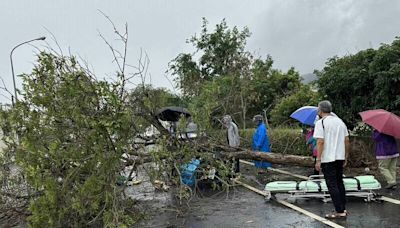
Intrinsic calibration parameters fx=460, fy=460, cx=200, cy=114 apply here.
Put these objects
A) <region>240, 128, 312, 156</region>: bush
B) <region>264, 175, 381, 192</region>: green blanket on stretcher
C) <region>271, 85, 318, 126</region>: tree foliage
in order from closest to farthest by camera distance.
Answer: <region>264, 175, 381, 192</region>: green blanket on stretcher
<region>240, 128, 312, 156</region>: bush
<region>271, 85, 318, 126</region>: tree foliage

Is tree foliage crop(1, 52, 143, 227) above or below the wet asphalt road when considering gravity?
above

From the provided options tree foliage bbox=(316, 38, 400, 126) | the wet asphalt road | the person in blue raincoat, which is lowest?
the wet asphalt road

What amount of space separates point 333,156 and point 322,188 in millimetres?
1385

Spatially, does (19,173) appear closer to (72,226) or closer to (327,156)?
(72,226)

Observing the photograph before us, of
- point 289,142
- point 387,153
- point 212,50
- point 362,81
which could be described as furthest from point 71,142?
point 212,50

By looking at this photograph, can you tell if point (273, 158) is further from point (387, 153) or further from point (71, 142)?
point (71, 142)

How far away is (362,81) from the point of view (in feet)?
37.9

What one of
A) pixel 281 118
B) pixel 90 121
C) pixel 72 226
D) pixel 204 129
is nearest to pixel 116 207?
pixel 72 226

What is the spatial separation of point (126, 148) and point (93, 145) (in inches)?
22.4

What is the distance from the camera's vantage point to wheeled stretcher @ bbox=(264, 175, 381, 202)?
7617 millimetres

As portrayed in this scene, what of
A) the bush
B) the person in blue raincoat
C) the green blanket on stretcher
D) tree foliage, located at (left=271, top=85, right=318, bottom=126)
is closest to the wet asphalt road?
the green blanket on stretcher

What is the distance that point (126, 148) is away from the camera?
666 centimetres

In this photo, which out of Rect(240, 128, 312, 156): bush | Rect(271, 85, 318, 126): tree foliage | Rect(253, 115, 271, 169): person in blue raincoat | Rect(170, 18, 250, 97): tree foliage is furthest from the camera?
Rect(170, 18, 250, 97): tree foliage

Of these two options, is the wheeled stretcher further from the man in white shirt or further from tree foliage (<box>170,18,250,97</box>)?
tree foliage (<box>170,18,250,97</box>)
